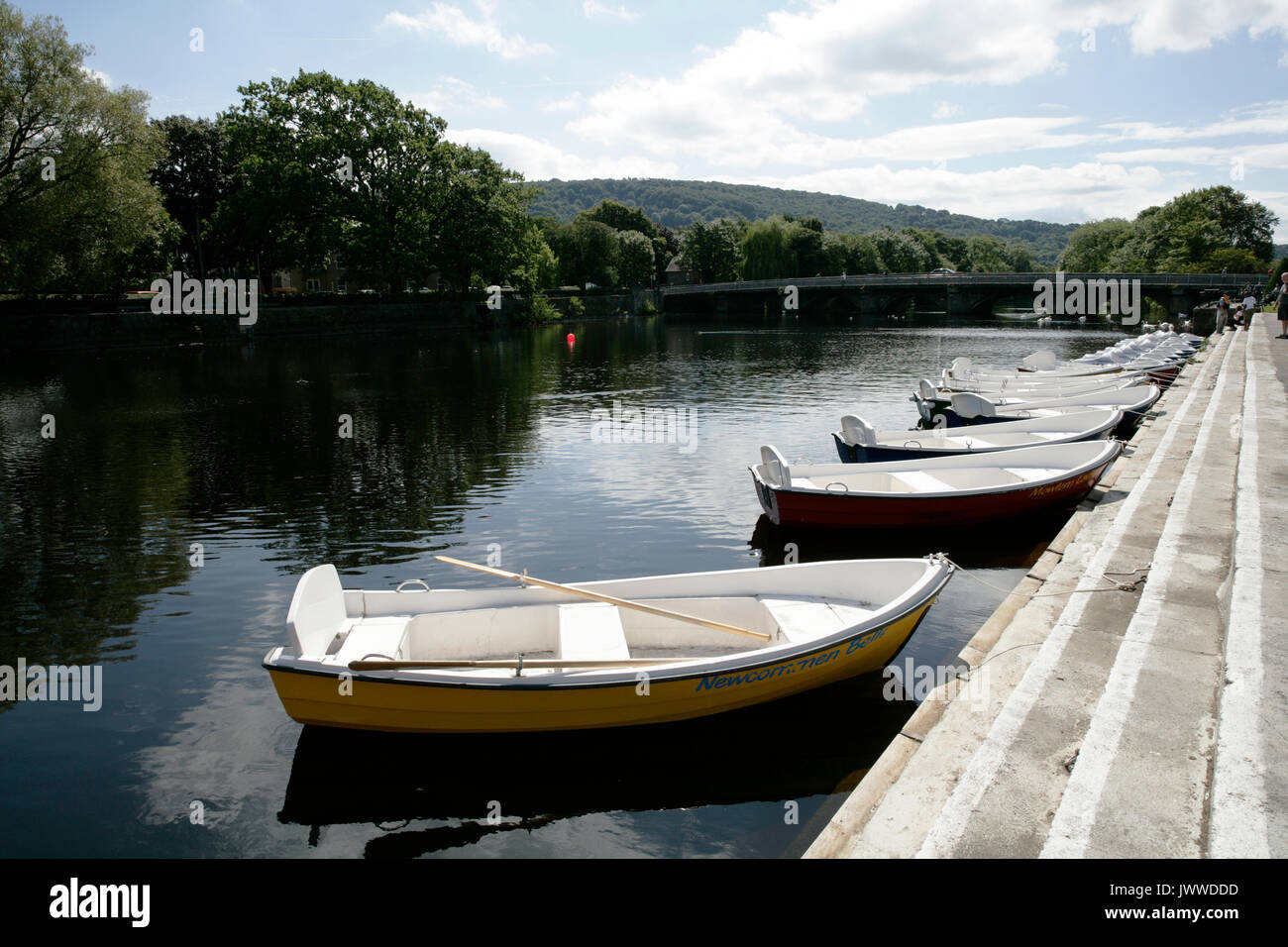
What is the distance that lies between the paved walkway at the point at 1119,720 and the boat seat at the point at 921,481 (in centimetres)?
446

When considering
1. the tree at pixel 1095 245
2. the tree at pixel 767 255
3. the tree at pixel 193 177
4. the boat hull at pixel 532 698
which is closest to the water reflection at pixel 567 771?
the boat hull at pixel 532 698

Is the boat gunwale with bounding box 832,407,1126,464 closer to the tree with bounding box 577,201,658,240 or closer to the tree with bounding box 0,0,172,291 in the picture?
the tree with bounding box 0,0,172,291

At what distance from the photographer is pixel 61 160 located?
45938 millimetres

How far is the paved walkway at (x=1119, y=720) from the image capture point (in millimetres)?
4844

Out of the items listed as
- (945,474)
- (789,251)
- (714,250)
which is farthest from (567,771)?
(714,250)

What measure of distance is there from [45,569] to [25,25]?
1784 inches

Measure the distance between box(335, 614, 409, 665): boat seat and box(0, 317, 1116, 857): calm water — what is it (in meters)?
1.07

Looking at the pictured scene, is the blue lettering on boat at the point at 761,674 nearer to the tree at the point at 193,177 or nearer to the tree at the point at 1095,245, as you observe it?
the tree at the point at 193,177

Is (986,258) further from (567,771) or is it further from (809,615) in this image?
(567,771)

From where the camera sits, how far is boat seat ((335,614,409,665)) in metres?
8.28

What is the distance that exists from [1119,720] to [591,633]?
4.88 meters
